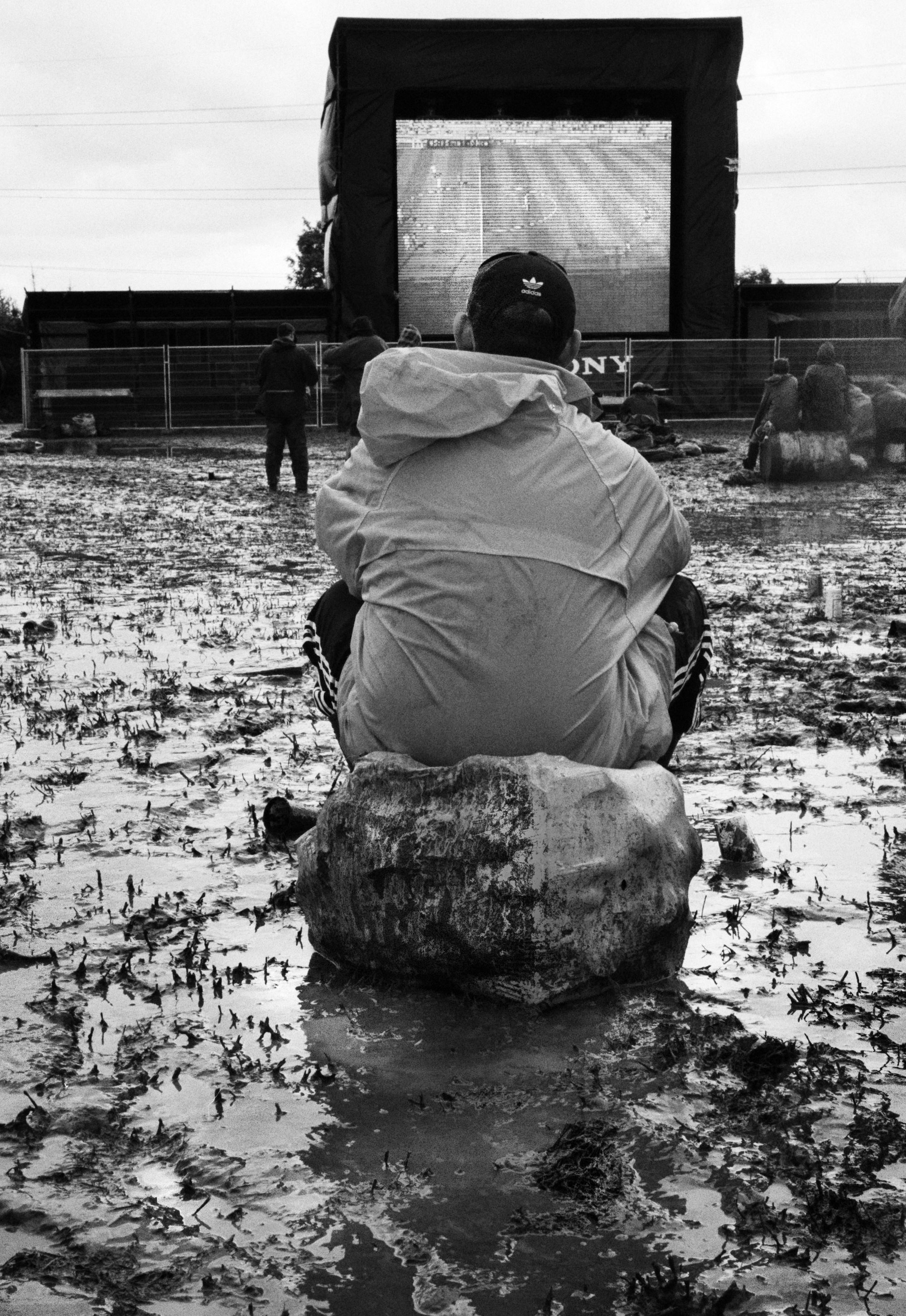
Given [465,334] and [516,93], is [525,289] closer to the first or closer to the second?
[465,334]

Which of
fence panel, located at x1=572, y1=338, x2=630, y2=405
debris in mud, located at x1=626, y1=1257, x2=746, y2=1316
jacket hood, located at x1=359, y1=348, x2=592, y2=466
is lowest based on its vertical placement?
debris in mud, located at x1=626, y1=1257, x2=746, y2=1316

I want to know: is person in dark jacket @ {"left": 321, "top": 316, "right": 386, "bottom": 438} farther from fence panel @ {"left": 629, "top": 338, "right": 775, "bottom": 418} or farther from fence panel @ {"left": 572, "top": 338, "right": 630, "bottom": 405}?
fence panel @ {"left": 629, "top": 338, "right": 775, "bottom": 418}

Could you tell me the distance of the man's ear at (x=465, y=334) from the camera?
10.9 ft

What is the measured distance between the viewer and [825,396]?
17438 mm

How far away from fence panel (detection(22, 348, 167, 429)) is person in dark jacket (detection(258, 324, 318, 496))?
34.8 feet

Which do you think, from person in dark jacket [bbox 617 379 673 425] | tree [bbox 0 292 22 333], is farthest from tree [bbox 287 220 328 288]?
person in dark jacket [bbox 617 379 673 425]

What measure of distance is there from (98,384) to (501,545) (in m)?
24.4

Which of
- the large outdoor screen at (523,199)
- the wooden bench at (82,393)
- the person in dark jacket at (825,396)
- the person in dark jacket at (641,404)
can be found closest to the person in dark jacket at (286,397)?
the person in dark jacket at (825,396)

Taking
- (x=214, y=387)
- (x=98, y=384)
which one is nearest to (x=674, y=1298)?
(x=214, y=387)

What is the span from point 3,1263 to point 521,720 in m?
1.45

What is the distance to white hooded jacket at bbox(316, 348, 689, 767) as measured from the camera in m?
3.07

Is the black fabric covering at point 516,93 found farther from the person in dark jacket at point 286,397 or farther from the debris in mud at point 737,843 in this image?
the debris in mud at point 737,843

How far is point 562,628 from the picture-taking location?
10.1 feet

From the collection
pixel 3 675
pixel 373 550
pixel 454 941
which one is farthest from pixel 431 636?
pixel 3 675
